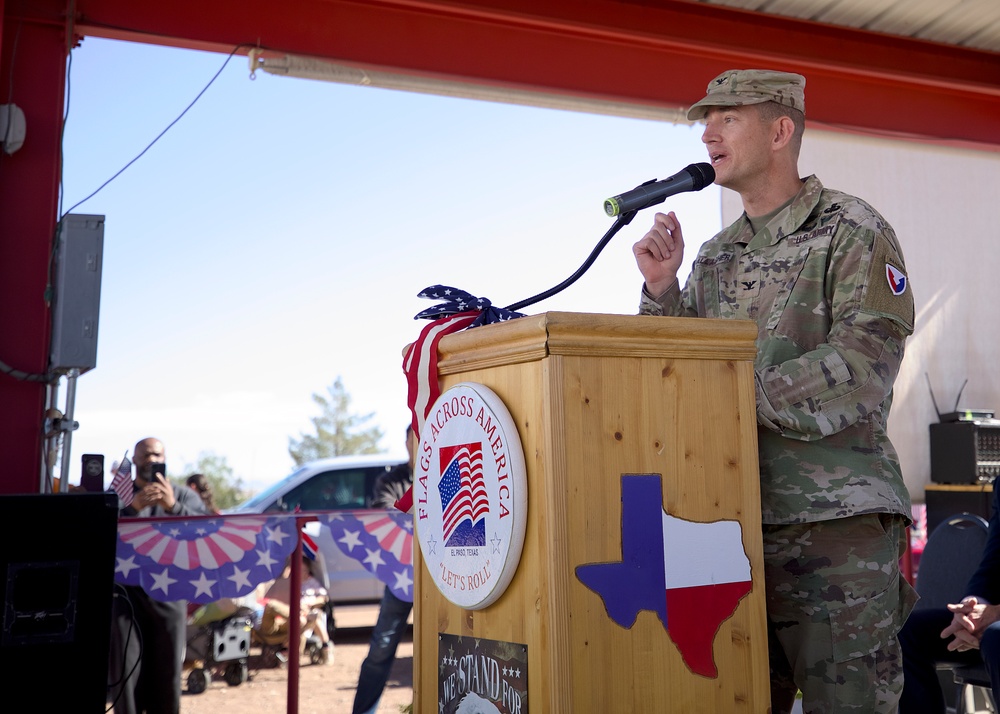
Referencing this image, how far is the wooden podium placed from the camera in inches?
41.4

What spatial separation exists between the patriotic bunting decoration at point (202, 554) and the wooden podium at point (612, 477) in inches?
111

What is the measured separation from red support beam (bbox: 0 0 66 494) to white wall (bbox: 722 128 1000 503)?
4.10m

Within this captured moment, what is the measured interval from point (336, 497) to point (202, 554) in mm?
4354

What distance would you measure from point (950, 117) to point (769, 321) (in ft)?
15.9

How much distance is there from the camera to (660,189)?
148 cm

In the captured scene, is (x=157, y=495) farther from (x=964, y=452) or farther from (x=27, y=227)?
(x=964, y=452)

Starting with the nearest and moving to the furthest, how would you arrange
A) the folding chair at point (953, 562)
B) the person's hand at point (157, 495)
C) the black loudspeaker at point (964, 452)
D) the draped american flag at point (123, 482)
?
the folding chair at point (953, 562) → the draped american flag at point (123, 482) → the person's hand at point (157, 495) → the black loudspeaker at point (964, 452)

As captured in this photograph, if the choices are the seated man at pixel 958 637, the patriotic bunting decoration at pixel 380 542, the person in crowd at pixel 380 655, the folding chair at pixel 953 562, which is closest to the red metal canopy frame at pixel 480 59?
the patriotic bunting decoration at pixel 380 542

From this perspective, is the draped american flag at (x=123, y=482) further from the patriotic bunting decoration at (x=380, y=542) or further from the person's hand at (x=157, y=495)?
the patriotic bunting decoration at (x=380, y=542)

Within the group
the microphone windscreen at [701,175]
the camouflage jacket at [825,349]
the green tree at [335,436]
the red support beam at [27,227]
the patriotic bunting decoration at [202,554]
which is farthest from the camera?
the green tree at [335,436]

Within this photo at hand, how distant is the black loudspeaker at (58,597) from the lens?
2.67 meters

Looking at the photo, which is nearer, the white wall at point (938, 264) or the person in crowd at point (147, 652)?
the person in crowd at point (147, 652)

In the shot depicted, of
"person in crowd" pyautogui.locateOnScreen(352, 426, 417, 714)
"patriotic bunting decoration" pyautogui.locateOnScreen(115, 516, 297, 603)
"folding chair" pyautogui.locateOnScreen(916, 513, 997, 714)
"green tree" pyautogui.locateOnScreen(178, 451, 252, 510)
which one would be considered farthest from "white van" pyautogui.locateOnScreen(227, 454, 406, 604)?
"green tree" pyautogui.locateOnScreen(178, 451, 252, 510)

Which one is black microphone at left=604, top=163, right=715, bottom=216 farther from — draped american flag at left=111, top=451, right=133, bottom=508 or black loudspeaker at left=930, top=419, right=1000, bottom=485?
black loudspeaker at left=930, top=419, right=1000, bottom=485
